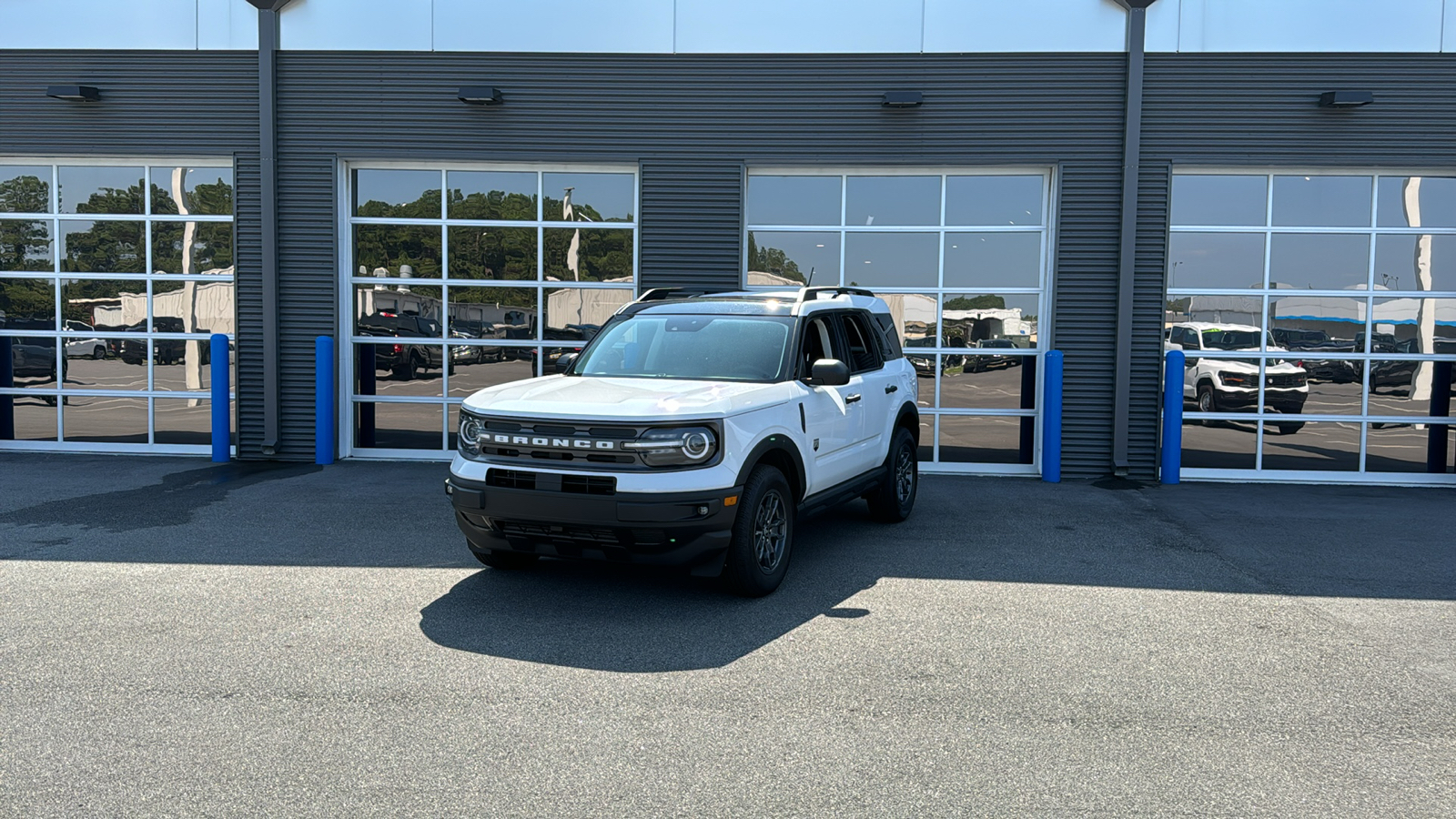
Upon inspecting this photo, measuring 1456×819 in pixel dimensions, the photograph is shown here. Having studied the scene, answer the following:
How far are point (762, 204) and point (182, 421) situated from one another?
7.21 metres

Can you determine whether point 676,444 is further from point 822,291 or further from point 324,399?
point 324,399

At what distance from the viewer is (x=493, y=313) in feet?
41.0

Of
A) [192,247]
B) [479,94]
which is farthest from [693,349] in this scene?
[192,247]

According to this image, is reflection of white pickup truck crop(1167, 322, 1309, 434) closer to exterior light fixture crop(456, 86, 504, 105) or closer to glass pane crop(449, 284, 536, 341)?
glass pane crop(449, 284, 536, 341)

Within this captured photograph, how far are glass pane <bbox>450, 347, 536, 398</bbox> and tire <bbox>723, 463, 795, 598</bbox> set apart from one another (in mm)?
6288

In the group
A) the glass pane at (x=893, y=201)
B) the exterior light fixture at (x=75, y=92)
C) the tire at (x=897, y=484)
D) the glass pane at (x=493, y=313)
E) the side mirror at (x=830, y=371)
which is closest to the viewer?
the side mirror at (x=830, y=371)

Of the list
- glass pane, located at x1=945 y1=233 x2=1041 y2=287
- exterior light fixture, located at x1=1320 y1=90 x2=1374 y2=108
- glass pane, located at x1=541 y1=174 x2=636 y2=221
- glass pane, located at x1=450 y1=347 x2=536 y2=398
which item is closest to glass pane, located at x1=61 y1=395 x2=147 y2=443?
glass pane, located at x1=450 y1=347 x2=536 y2=398

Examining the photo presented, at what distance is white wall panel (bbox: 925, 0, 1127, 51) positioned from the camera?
11648 mm

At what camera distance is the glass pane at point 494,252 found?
40.6 feet

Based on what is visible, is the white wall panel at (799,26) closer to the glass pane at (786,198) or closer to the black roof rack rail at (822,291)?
the glass pane at (786,198)

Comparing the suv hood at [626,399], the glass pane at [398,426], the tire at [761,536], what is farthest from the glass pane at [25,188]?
the tire at [761,536]

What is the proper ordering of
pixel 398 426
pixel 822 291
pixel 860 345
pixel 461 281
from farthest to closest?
pixel 398 426
pixel 461 281
pixel 860 345
pixel 822 291

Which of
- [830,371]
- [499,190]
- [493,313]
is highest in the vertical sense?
[499,190]

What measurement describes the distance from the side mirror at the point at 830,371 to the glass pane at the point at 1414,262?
7961 millimetres
